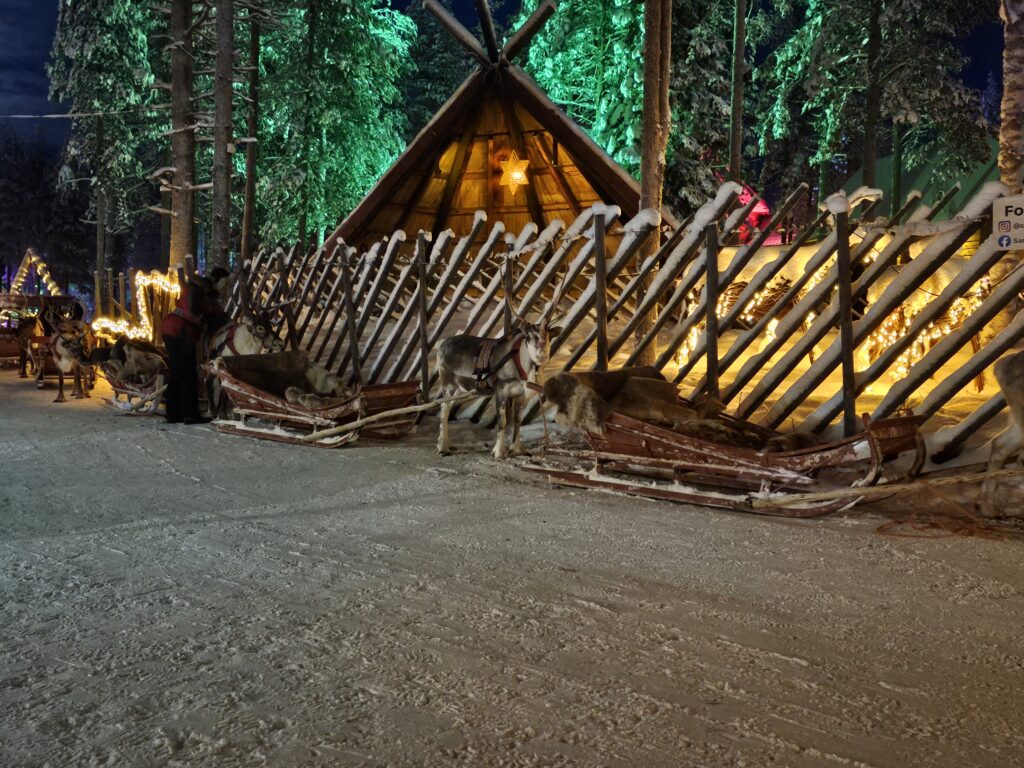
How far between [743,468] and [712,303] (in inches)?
89.4

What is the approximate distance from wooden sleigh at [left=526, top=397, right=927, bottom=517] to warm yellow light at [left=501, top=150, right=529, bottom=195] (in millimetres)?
11283

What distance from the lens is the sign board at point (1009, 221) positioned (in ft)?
17.3

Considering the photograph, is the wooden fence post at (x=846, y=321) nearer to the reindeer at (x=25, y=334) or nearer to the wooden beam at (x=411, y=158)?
the wooden beam at (x=411, y=158)

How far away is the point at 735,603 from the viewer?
12.1ft

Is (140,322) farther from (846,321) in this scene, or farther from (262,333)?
(846,321)

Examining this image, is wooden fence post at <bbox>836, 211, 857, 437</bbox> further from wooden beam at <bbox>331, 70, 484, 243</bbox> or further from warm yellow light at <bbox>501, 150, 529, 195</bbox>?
warm yellow light at <bbox>501, 150, 529, 195</bbox>

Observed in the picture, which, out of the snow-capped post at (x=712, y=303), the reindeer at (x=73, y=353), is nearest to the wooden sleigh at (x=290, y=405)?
the snow-capped post at (x=712, y=303)

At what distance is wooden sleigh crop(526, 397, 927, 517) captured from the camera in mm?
4980

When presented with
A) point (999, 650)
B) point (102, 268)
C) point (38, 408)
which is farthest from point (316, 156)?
point (999, 650)

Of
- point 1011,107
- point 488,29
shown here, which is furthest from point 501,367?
point 488,29

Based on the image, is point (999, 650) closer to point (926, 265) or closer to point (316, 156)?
point (926, 265)

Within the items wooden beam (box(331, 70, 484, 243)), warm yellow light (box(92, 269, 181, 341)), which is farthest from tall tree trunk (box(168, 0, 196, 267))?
wooden beam (box(331, 70, 484, 243))

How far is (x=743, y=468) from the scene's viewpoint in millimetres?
5348

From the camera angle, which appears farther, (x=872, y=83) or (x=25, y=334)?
A: (x=872, y=83)
